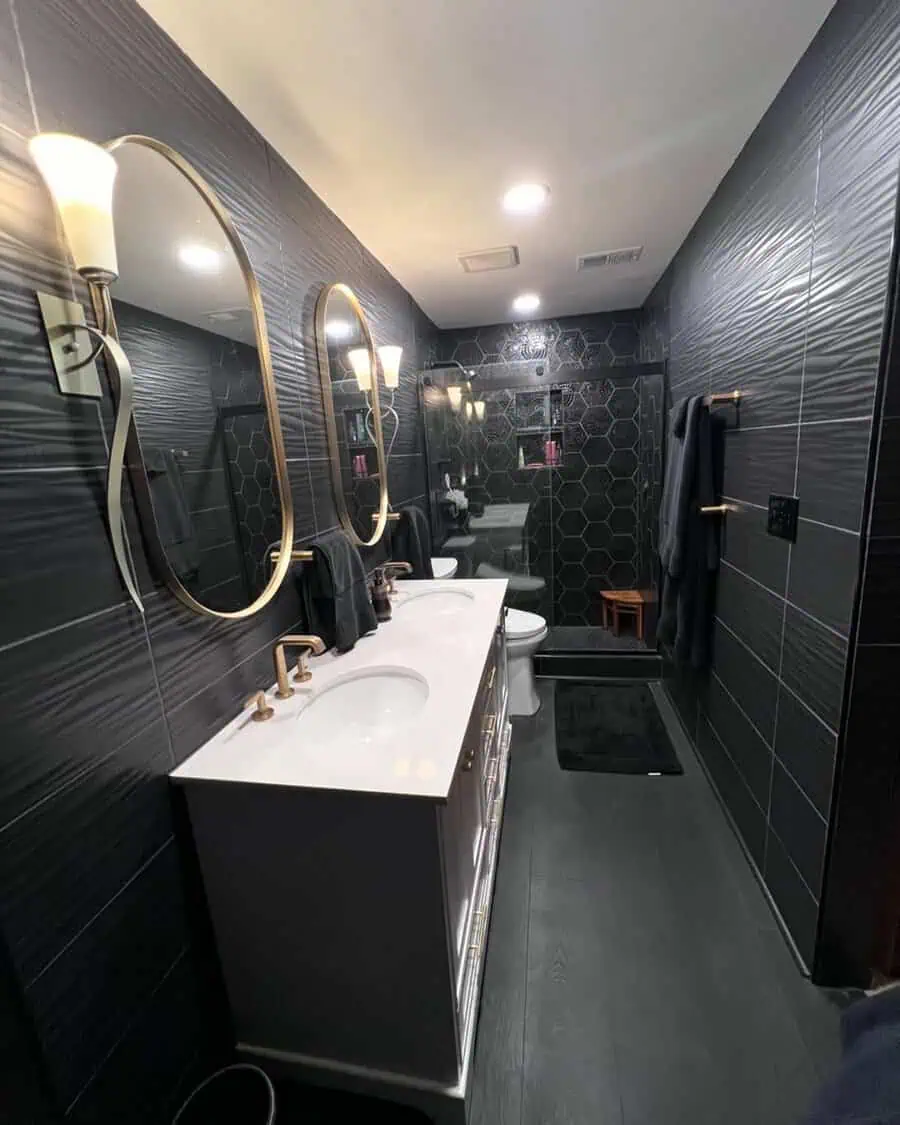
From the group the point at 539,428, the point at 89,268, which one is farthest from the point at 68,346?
the point at 539,428

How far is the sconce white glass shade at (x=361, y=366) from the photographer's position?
1835mm

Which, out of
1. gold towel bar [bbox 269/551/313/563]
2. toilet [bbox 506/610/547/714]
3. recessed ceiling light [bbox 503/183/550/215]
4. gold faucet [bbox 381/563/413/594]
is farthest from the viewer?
toilet [bbox 506/610/547/714]

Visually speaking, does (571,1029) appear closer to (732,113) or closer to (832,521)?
(832,521)

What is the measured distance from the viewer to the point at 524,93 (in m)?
1.21

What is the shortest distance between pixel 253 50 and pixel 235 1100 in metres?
2.27

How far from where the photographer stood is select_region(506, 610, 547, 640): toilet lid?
96.0 inches

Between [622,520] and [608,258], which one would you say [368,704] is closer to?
[608,258]

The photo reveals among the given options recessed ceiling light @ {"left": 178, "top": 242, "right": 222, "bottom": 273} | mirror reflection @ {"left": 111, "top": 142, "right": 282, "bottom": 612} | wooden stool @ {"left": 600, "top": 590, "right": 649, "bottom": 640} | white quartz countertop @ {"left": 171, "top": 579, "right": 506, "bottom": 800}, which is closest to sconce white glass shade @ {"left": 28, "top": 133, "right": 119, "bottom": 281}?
mirror reflection @ {"left": 111, "top": 142, "right": 282, "bottom": 612}

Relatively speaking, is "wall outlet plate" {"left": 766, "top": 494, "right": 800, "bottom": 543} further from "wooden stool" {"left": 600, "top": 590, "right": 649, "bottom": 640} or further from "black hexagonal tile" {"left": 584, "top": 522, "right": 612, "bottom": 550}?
"black hexagonal tile" {"left": 584, "top": 522, "right": 612, "bottom": 550}

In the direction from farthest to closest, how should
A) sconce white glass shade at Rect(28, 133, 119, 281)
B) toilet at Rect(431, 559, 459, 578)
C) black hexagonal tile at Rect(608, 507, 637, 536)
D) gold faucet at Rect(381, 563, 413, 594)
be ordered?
black hexagonal tile at Rect(608, 507, 637, 536)
toilet at Rect(431, 559, 459, 578)
gold faucet at Rect(381, 563, 413, 594)
sconce white glass shade at Rect(28, 133, 119, 281)

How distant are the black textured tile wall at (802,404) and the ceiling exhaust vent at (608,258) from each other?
35 centimetres

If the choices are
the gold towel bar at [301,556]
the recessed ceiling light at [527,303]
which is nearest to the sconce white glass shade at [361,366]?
the gold towel bar at [301,556]

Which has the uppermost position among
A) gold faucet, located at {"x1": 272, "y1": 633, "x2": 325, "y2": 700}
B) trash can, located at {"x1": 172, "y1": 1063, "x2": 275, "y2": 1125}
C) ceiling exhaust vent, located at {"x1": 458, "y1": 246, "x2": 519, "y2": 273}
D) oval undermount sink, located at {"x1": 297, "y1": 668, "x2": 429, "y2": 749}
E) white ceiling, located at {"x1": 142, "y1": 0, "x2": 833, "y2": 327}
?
white ceiling, located at {"x1": 142, "y1": 0, "x2": 833, "y2": 327}

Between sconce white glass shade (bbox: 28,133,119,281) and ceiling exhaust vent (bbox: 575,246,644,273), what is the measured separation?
2.03 metres
